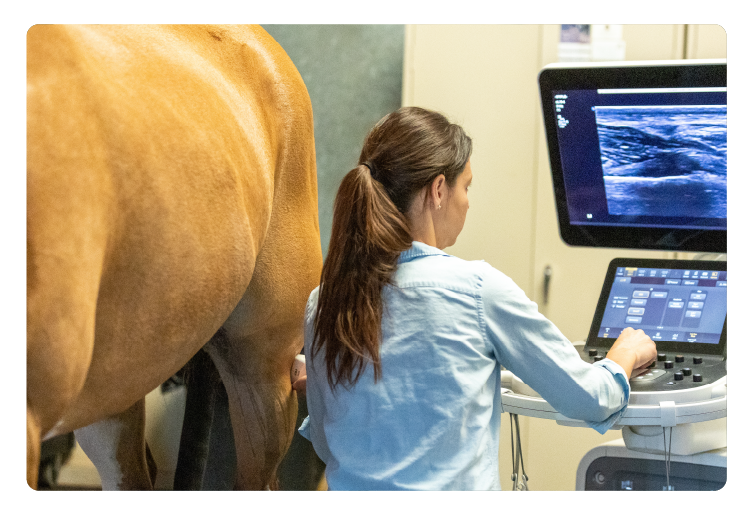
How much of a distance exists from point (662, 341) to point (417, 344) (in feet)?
1.72

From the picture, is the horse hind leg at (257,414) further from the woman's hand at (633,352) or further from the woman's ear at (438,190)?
→ the woman's hand at (633,352)

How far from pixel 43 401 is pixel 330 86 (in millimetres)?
725

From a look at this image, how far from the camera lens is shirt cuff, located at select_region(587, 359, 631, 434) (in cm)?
108

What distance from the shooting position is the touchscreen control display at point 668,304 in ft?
4.22

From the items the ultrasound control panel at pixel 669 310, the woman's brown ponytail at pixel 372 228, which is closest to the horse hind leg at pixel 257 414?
the woman's brown ponytail at pixel 372 228

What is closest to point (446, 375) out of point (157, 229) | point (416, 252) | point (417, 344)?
point (417, 344)

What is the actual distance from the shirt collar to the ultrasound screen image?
0.52 m

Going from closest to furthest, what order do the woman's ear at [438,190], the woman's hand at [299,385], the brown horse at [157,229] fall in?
1. the brown horse at [157,229]
2. the woman's ear at [438,190]
3. the woman's hand at [299,385]

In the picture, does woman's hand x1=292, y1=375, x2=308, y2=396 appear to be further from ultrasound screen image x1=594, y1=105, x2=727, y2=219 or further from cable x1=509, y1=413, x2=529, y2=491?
ultrasound screen image x1=594, y1=105, x2=727, y2=219

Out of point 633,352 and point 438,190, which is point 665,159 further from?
point 438,190

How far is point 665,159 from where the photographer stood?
1.37m

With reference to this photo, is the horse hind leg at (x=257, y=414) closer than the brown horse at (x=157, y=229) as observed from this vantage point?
No
